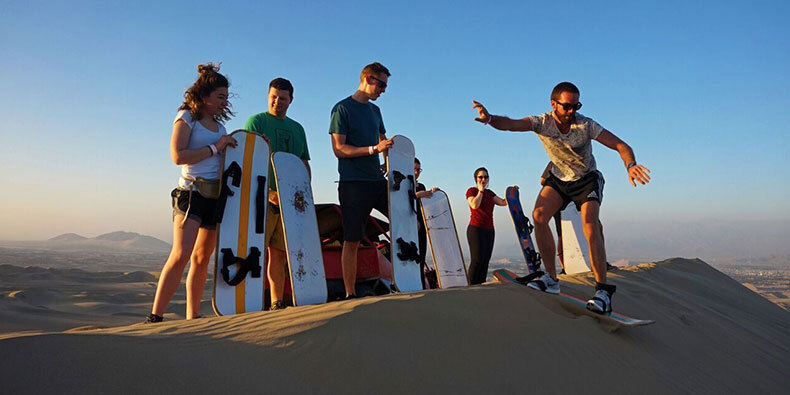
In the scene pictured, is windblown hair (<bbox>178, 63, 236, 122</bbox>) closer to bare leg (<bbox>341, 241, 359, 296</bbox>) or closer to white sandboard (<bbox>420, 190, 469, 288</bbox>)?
bare leg (<bbox>341, 241, 359, 296</bbox>)

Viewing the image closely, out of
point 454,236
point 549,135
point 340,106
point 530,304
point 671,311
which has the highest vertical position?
point 340,106

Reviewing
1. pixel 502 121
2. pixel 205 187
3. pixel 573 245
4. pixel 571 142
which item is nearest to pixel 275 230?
pixel 205 187

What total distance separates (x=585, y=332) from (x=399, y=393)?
1.66m

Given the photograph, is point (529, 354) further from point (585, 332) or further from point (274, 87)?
point (274, 87)

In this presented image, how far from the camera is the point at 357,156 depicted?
4.53m

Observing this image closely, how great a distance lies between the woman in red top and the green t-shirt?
9.87 feet

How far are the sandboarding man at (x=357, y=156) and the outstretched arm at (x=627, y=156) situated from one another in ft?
6.02

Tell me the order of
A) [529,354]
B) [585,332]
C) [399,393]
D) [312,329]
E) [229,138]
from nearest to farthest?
1. [399,393]
2. [312,329]
3. [529,354]
4. [585,332]
5. [229,138]

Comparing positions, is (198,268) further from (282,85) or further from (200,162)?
(282,85)

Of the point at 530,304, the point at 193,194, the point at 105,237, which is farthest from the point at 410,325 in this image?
the point at 105,237

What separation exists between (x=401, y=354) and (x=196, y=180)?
2.31 metres

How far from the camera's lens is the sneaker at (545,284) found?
392 centimetres

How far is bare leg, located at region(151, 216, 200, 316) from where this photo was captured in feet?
11.5

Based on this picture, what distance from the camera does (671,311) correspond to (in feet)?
15.9
